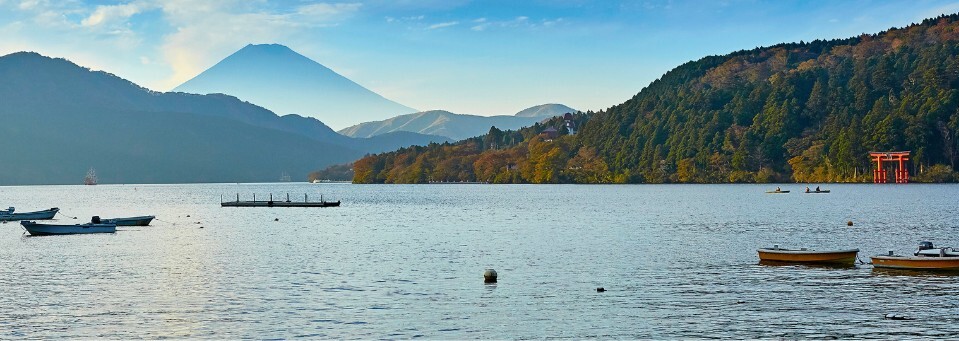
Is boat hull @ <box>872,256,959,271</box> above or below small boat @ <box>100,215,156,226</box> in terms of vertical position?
below

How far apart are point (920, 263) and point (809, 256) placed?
224 inches

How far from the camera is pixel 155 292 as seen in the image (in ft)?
133

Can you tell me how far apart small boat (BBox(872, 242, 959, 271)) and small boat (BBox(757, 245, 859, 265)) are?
2.34 metres

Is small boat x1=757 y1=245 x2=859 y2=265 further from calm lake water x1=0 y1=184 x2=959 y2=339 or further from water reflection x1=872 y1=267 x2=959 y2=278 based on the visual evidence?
water reflection x1=872 y1=267 x2=959 y2=278

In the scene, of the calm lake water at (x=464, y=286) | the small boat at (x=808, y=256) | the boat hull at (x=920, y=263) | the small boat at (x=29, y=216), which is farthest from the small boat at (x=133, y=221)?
the boat hull at (x=920, y=263)

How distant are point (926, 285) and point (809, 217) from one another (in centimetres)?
5870

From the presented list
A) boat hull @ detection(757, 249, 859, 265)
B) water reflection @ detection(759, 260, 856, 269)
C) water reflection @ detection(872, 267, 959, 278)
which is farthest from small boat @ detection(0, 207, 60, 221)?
water reflection @ detection(872, 267, 959, 278)

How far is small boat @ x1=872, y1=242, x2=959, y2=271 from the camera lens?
42375mm

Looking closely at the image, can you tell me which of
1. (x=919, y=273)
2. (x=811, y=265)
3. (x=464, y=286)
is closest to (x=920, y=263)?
(x=919, y=273)

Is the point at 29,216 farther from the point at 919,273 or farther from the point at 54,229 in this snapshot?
the point at 919,273

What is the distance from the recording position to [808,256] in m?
47.8

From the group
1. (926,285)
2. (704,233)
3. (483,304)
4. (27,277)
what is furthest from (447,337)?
(704,233)

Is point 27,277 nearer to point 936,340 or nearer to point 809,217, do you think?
point 936,340

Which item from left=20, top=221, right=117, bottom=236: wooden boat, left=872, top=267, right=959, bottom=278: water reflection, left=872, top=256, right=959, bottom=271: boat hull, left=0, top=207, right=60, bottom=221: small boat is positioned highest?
left=0, top=207, right=60, bottom=221: small boat
